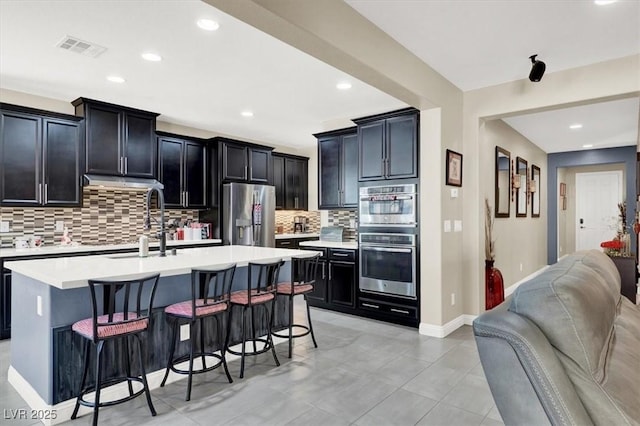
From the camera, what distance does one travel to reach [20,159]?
4.16 metres

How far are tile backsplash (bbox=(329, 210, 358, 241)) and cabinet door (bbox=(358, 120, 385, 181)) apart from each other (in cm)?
121

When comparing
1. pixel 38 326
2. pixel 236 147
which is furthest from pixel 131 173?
pixel 38 326

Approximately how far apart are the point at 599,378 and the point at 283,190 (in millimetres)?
6415

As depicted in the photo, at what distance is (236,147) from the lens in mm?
6094

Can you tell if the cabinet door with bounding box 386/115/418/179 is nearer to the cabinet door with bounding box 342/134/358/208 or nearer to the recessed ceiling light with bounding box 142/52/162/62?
the cabinet door with bounding box 342/134/358/208

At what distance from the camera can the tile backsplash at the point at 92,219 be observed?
443 cm

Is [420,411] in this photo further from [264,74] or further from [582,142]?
[582,142]

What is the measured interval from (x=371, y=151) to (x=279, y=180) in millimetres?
2956

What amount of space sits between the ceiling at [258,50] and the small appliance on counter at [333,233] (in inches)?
65.4

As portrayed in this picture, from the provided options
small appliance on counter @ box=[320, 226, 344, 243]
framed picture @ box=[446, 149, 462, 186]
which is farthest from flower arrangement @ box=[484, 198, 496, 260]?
small appliance on counter @ box=[320, 226, 344, 243]

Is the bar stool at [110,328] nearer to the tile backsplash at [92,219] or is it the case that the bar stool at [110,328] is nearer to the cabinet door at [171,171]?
the tile backsplash at [92,219]

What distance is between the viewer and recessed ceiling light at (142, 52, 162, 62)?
3338 millimetres

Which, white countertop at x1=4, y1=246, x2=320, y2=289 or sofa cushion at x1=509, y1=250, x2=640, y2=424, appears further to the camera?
white countertop at x1=4, y1=246, x2=320, y2=289

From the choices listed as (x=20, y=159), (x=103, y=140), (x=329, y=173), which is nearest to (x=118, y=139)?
(x=103, y=140)
